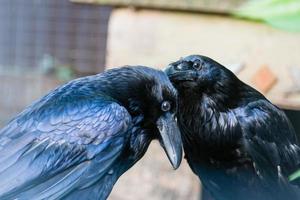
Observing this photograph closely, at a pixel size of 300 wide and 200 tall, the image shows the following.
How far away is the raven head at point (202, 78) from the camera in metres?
1.74

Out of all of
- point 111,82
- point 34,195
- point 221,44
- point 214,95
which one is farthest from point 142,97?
point 221,44

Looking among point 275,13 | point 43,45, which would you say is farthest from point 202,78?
point 43,45

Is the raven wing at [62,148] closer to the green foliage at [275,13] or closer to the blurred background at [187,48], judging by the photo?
the green foliage at [275,13]

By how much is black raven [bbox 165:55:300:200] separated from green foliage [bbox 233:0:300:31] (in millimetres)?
1145

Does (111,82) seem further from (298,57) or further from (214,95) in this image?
(298,57)

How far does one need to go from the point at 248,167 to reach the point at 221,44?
987 mm

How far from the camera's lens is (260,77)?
2.67m

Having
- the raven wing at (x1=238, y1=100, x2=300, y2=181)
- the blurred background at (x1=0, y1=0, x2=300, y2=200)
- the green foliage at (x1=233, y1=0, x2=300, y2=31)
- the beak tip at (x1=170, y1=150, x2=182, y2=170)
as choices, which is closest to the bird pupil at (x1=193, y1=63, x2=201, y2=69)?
the raven wing at (x1=238, y1=100, x2=300, y2=181)

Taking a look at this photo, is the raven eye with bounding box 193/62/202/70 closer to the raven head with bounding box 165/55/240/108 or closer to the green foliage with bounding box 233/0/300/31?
the raven head with bounding box 165/55/240/108

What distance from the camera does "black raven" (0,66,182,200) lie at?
137 centimetres

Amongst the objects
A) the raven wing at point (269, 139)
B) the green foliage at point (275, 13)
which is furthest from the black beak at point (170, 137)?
the green foliage at point (275, 13)

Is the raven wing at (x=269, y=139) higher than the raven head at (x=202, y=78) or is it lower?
lower

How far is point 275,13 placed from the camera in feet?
1.81

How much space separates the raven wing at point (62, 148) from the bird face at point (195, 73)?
31 centimetres
